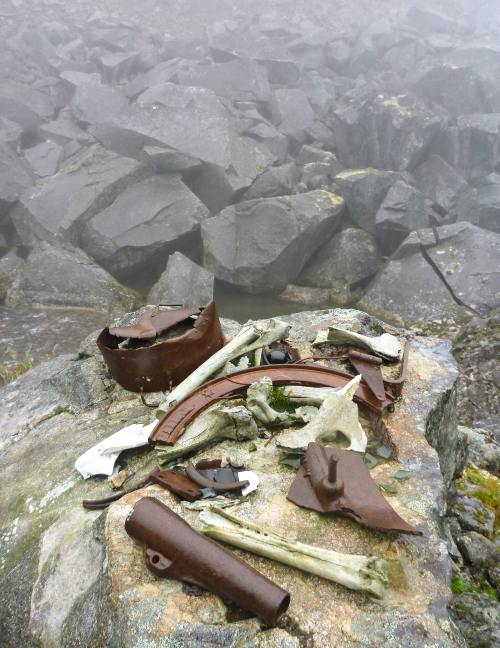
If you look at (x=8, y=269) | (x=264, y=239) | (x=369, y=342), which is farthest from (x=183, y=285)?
(x=369, y=342)

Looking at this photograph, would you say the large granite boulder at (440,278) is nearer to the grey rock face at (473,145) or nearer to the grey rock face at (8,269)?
the grey rock face at (473,145)

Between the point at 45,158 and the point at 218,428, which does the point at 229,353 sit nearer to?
the point at 218,428

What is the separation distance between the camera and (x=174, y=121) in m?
14.5

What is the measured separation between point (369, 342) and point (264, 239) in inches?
342

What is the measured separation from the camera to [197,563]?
6.95 feet

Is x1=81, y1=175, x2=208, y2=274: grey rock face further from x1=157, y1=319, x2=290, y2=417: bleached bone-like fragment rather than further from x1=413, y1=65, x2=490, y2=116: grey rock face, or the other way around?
x1=413, y1=65, x2=490, y2=116: grey rock face

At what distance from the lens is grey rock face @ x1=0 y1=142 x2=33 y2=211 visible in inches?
531

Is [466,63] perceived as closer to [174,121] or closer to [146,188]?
[174,121]

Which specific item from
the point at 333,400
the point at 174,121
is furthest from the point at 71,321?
the point at 333,400

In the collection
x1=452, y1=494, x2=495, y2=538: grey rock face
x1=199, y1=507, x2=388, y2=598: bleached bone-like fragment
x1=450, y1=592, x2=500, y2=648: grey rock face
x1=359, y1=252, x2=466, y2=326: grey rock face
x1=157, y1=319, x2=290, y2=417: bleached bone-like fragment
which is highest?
x1=199, y1=507, x2=388, y2=598: bleached bone-like fragment

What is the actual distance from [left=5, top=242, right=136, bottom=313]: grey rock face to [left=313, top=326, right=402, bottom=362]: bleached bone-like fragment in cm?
817

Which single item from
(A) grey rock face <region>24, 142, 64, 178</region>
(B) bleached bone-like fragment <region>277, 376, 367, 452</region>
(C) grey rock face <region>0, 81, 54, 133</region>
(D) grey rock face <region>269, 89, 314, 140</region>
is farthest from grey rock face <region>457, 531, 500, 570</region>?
(C) grey rock face <region>0, 81, 54, 133</region>

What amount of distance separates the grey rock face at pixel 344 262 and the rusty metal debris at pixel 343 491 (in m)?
10.3

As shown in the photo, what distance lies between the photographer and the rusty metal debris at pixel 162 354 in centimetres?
370
